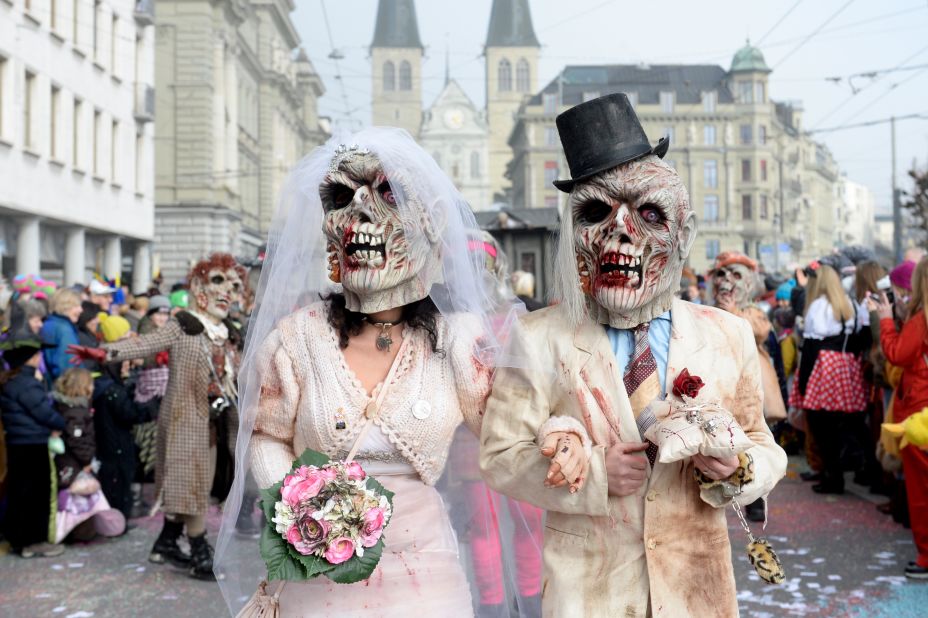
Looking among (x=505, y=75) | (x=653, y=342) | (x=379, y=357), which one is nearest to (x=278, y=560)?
(x=379, y=357)

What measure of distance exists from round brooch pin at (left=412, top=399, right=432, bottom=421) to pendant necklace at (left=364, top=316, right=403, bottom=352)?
217mm

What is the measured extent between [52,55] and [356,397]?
23.2 metres

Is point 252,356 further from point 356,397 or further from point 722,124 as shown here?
point 722,124

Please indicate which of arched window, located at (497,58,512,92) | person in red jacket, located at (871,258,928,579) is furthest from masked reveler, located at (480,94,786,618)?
arched window, located at (497,58,512,92)

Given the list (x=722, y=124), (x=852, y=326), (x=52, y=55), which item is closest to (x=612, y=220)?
(x=852, y=326)

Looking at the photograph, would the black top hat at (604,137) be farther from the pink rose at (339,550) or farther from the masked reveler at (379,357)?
the pink rose at (339,550)

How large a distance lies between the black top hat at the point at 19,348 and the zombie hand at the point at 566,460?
5.62 m

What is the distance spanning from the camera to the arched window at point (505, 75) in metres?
119

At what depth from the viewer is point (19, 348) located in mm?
7070

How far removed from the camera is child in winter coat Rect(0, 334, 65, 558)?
278 inches

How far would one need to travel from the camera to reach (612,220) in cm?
272

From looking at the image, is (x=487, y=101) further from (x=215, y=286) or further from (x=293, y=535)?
(x=293, y=535)

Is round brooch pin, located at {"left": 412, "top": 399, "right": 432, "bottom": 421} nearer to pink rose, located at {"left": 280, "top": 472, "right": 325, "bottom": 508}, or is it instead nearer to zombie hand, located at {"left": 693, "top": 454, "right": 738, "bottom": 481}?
pink rose, located at {"left": 280, "top": 472, "right": 325, "bottom": 508}

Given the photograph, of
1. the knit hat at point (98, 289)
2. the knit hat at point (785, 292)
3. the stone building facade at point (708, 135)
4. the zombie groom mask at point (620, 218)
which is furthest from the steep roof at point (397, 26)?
the zombie groom mask at point (620, 218)
